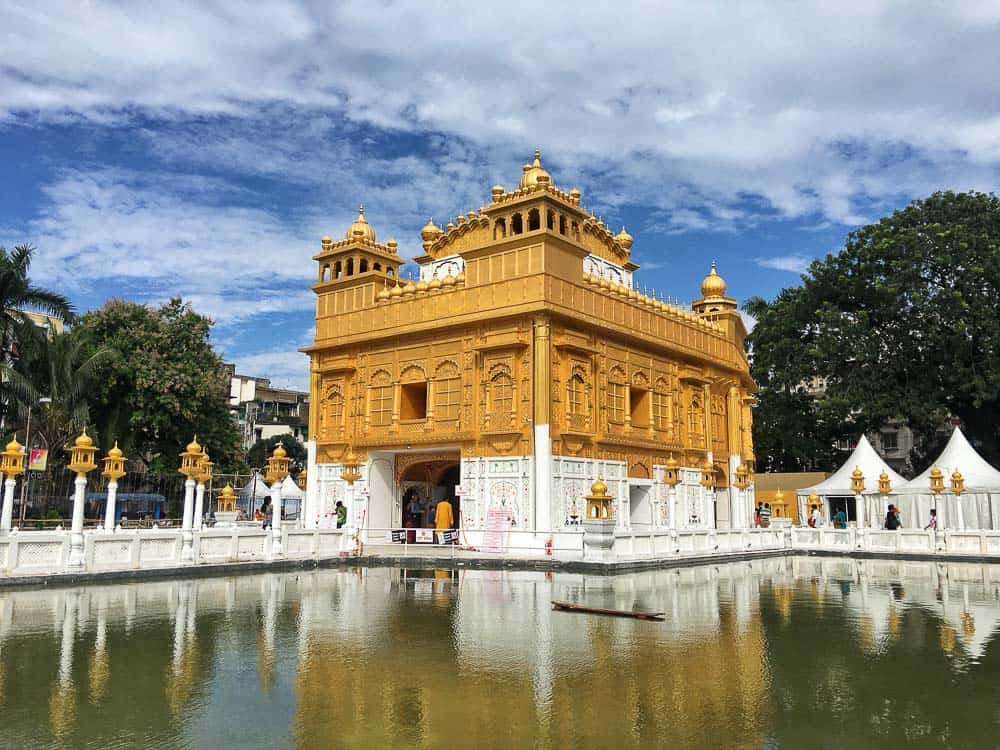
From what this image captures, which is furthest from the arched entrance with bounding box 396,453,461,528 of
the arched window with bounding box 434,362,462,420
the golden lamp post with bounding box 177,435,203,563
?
the golden lamp post with bounding box 177,435,203,563

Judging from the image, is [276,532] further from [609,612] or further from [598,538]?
[609,612]

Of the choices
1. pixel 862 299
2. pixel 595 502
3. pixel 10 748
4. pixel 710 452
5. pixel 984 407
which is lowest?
pixel 10 748

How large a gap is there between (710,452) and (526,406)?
9.96 meters

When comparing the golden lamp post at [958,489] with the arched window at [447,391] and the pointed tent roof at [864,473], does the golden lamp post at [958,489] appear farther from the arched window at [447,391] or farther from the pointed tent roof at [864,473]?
the arched window at [447,391]

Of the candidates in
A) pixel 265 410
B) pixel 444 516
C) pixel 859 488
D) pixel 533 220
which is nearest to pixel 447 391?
pixel 444 516

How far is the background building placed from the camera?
71312mm

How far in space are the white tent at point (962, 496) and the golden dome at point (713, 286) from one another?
35.2ft

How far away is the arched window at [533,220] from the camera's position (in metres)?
26.5

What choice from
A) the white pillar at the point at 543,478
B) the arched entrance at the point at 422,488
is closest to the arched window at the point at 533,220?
the white pillar at the point at 543,478

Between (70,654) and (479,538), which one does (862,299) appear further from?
(70,654)

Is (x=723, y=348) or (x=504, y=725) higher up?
(x=723, y=348)

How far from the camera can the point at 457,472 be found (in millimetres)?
31516

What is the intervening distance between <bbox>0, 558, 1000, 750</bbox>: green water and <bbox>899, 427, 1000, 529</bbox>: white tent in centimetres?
1550

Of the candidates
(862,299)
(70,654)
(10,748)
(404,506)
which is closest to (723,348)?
(862,299)
